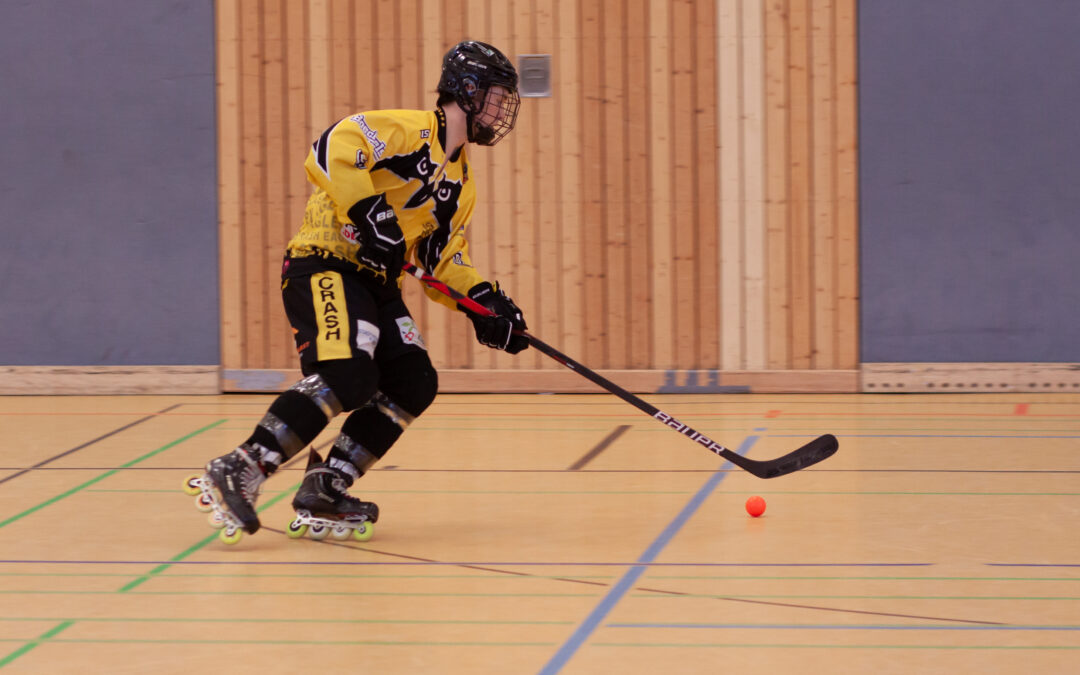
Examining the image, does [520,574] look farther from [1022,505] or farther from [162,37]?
[162,37]

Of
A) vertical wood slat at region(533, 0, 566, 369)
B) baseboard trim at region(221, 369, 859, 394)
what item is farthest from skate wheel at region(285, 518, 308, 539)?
vertical wood slat at region(533, 0, 566, 369)

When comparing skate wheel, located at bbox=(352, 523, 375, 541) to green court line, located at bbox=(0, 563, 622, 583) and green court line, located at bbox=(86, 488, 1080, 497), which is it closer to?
green court line, located at bbox=(0, 563, 622, 583)

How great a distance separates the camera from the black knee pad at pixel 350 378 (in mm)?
4230

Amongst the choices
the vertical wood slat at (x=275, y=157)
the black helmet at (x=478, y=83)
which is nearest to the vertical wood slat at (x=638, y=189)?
the vertical wood slat at (x=275, y=157)

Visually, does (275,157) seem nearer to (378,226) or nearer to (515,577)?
(378,226)

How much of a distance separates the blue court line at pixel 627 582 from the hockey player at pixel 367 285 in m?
0.81

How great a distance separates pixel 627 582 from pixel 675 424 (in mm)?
987

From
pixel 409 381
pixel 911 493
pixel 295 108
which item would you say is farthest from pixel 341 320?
pixel 295 108

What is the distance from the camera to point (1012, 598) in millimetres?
3652

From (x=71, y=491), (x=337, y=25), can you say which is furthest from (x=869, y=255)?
(x=71, y=491)

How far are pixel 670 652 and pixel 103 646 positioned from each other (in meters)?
1.39

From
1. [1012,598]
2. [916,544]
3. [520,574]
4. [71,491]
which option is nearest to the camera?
[1012,598]

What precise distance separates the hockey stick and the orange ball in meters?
0.12

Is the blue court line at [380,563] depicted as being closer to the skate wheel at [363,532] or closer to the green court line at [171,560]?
the green court line at [171,560]
